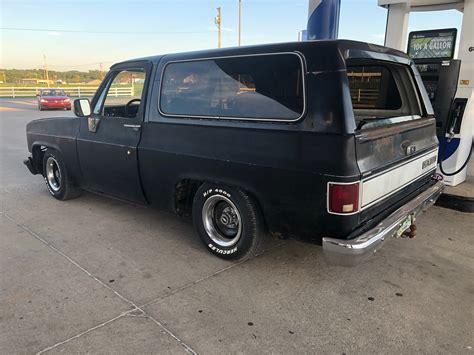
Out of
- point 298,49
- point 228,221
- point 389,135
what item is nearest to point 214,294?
point 228,221

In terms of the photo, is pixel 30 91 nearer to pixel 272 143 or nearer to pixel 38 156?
pixel 38 156

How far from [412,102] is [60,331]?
3.81 meters

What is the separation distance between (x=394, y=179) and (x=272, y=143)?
3.59ft

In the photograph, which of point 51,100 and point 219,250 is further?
point 51,100

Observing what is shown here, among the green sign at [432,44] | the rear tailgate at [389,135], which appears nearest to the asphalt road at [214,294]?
the rear tailgate at [389,135]

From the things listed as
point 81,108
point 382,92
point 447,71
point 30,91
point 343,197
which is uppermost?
point 447,71

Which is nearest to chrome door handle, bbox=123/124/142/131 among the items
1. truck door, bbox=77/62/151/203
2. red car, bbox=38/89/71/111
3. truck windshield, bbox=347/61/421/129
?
truck door, bbox=77/62/151/203

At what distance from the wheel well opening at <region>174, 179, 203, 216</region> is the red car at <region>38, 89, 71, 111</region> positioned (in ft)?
70.2

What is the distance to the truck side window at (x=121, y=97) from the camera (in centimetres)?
447

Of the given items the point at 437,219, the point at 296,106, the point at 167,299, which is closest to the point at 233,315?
the point at 167,299

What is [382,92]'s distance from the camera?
4.47 metres

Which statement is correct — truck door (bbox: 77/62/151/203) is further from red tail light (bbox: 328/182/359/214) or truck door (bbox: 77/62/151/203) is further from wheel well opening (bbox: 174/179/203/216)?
red tail light (bbox: 328/182/359/214)

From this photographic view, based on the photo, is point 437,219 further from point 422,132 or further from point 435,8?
point 435,8

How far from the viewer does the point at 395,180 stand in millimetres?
3311
